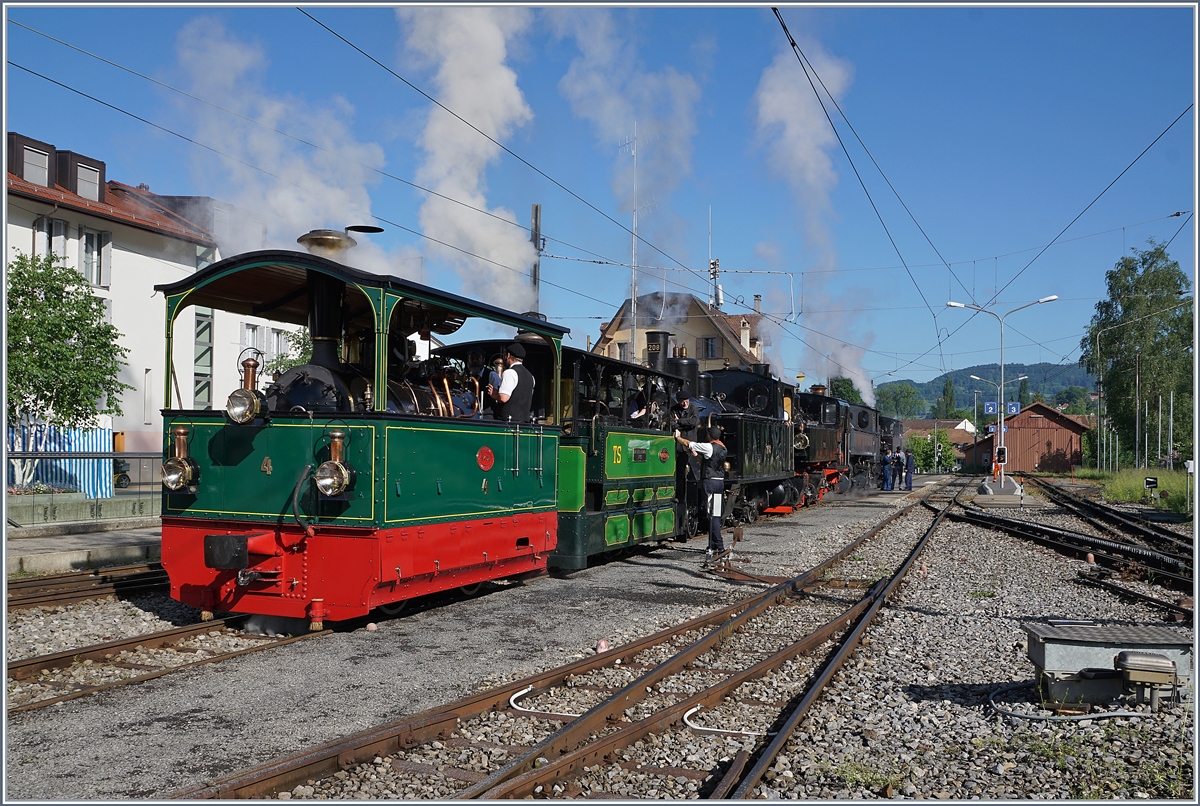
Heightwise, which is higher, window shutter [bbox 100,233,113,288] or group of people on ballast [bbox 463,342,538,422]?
window shutter [bbox 100,233,113,288]

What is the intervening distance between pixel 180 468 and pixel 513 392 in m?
3.16

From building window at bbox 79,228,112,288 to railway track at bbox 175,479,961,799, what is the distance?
2456 cm

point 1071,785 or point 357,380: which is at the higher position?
point 357,380

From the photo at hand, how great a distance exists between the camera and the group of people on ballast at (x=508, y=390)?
890cm

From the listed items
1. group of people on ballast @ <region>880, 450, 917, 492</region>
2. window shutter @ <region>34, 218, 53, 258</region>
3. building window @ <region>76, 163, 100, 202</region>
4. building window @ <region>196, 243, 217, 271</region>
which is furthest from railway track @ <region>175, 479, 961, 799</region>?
group of people on ballast @ <region>880, 450, 917, 492</region>

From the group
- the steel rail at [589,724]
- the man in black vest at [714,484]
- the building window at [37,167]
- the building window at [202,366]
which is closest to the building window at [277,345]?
the building window at [202,366]

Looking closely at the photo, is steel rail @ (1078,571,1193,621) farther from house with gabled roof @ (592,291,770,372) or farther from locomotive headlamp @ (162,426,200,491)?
house with gabled roof @ (592,291,770,372)

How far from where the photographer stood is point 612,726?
5004 millimetres

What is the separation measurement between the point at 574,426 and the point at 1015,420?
235 feet

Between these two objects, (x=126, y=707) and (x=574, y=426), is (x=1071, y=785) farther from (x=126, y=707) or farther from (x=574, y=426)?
(x=574, y=426)

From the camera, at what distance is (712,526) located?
11.2 meters

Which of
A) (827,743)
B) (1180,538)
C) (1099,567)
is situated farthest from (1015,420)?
(827,743)

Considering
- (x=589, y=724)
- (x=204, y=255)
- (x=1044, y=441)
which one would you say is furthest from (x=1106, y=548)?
(x=1044, y=441)

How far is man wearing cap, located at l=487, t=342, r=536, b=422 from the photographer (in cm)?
889
